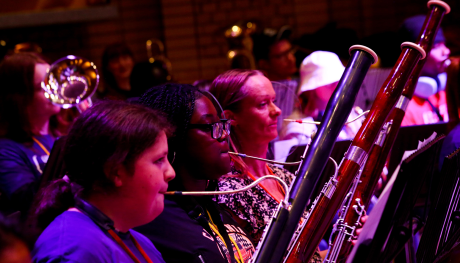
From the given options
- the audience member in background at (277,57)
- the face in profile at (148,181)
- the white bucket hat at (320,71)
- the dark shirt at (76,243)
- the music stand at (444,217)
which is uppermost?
the audience member in background at (277,57)

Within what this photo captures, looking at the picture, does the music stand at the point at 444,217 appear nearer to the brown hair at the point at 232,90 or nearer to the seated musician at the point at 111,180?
the brown hair at the point at 232,90

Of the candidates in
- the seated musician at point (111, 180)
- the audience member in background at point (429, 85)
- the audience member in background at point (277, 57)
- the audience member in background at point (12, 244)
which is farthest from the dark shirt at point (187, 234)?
the audience member in background at point (277, 57)

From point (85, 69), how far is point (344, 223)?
1.91 meters

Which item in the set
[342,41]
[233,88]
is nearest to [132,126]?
[233,88]

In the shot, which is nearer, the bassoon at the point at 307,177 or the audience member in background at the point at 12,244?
Answer: the audience member in background at the point at 12,244

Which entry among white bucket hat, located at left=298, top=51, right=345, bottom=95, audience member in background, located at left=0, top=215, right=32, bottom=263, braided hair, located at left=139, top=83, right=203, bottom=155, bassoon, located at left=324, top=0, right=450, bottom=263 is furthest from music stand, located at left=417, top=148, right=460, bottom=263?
white bucket hat, located at left=298, top=51, right=345, bottom=95

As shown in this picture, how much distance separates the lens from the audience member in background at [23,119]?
7.26 feet

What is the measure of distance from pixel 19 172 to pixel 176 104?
45.9 inches

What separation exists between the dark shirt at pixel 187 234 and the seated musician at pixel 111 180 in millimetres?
175

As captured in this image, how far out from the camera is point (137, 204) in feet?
3.49

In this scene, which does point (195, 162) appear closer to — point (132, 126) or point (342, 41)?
point (132, 126)

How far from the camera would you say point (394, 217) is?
3.65ft

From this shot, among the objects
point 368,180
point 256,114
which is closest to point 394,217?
point 368,180

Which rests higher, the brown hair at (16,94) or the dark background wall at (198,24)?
the dark background wall at (198,24)
